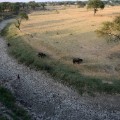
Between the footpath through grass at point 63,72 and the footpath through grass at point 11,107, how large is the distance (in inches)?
368

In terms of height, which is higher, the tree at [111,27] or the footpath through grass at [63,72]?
the tree at [111,27]

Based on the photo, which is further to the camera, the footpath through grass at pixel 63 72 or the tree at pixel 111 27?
the tree at pixel 111 27

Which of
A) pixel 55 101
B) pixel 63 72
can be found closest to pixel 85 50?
pixel 63 72

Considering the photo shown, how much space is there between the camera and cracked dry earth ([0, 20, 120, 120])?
36141 millimetres

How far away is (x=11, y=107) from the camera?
35656 millimetres

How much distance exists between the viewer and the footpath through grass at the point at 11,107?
3256cm

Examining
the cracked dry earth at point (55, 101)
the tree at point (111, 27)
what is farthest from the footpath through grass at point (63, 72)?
the tree at point (111, 27)

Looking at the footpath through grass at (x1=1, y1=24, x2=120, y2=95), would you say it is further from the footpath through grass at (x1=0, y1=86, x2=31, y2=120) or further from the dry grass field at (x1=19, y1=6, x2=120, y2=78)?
the footpath through grass at (x1=0, y1=86, x2=31, y2=120)

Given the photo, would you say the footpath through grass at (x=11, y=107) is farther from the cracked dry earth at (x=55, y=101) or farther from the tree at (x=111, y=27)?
the tree at (x=111, y=27)

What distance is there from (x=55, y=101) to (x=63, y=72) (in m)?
9.19

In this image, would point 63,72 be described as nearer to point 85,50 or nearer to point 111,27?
point 111,27

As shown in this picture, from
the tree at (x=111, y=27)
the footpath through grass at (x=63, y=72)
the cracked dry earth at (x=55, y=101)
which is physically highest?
the tree at (x=111, y=27)

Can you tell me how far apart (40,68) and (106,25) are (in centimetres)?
1373

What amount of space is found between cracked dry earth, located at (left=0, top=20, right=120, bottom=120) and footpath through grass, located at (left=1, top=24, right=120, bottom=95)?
119cm
